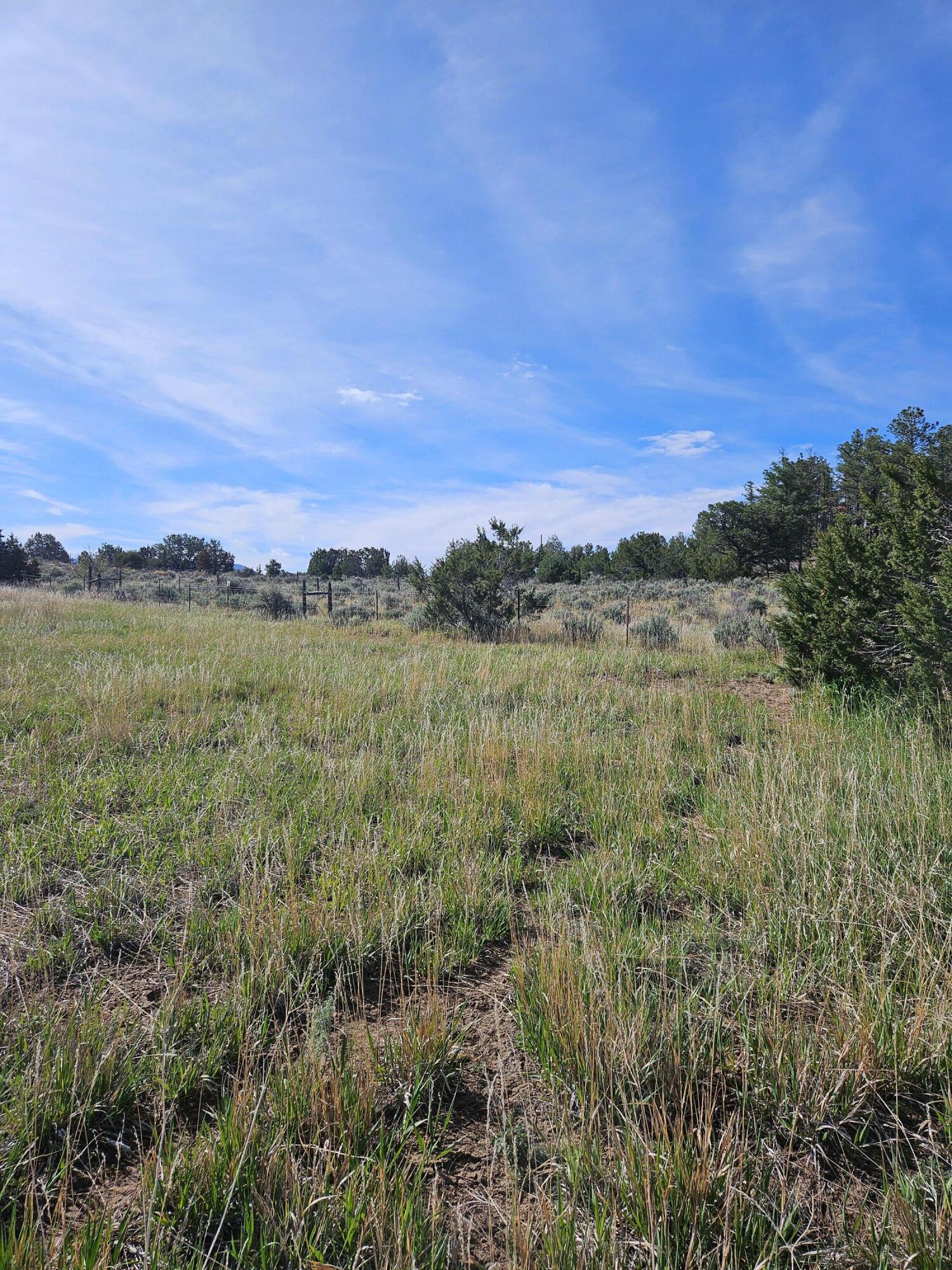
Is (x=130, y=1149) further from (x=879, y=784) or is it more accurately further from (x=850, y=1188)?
(x=879, y=784)

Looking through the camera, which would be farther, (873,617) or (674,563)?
(674,563)

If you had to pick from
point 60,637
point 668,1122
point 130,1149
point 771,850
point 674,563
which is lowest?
point 130,1149

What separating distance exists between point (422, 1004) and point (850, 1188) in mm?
1568

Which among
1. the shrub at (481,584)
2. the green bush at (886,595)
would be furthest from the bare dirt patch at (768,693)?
the shrub at (481,584)

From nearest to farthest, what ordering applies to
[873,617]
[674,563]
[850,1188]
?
1. [850,1188]
2. [873,617]
3. [674,563]

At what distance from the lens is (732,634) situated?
14266 millimetres

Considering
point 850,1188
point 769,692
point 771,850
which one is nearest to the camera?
point 850,1188

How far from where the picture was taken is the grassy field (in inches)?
67.1

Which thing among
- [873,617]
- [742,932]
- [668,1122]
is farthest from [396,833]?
[873,617]

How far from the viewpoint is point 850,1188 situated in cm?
185

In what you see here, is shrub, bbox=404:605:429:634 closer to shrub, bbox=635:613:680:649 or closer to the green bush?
shrub, bbox=635:613:680:649

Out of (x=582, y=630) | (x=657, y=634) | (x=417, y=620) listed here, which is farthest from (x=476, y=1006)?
(x=417, y=620)

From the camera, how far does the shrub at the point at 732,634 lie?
1373cm

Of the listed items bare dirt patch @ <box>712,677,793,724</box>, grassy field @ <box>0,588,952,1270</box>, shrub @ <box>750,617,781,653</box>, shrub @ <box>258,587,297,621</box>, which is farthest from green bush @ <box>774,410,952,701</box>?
shrub @ <box>258,587,297,621</box>
